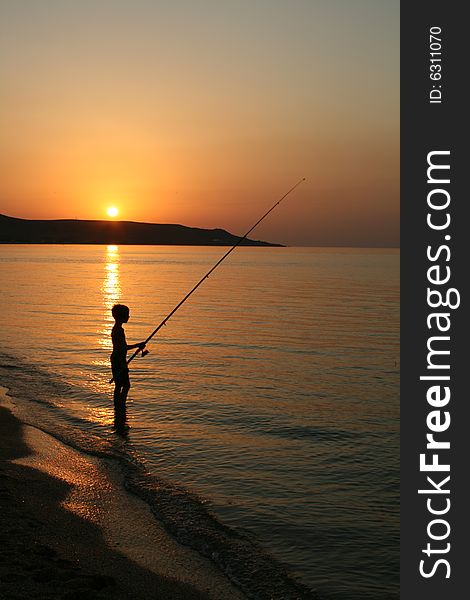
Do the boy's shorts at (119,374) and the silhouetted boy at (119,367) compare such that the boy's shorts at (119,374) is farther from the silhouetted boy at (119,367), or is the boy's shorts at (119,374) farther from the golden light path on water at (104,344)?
the golden light path on water at (104,344)

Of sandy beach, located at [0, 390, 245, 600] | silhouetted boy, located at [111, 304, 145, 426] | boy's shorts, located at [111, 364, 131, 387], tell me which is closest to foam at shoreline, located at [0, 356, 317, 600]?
sandy beach, located at [0, 390, 245, 600]

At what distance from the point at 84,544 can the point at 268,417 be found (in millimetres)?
6484

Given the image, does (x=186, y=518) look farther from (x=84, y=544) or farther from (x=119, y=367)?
(x=119, y=367)

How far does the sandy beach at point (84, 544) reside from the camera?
5418 millimetres

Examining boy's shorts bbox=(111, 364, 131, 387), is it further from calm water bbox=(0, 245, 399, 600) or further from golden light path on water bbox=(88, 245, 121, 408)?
golden light path on water bbox=(88, 245, 121, 408)

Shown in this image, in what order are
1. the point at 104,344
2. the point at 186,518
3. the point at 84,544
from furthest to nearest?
the point at 104,344, the point at 186,518, the point at 84,544

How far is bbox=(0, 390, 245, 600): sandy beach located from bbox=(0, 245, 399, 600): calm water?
1.01 m

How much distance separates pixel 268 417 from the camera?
1249cm

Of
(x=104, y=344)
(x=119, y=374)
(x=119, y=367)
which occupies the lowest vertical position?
(x=104, y=344)

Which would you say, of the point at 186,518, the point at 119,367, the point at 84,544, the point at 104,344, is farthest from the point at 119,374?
the point at 104,344

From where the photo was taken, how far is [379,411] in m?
13.1

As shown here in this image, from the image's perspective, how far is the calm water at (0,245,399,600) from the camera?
24.3 ft

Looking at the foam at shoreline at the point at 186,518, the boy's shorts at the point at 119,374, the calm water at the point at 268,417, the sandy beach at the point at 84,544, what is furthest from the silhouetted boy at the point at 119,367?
the sandy beach at the point at 84,544

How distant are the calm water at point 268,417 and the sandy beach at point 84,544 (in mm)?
1012
